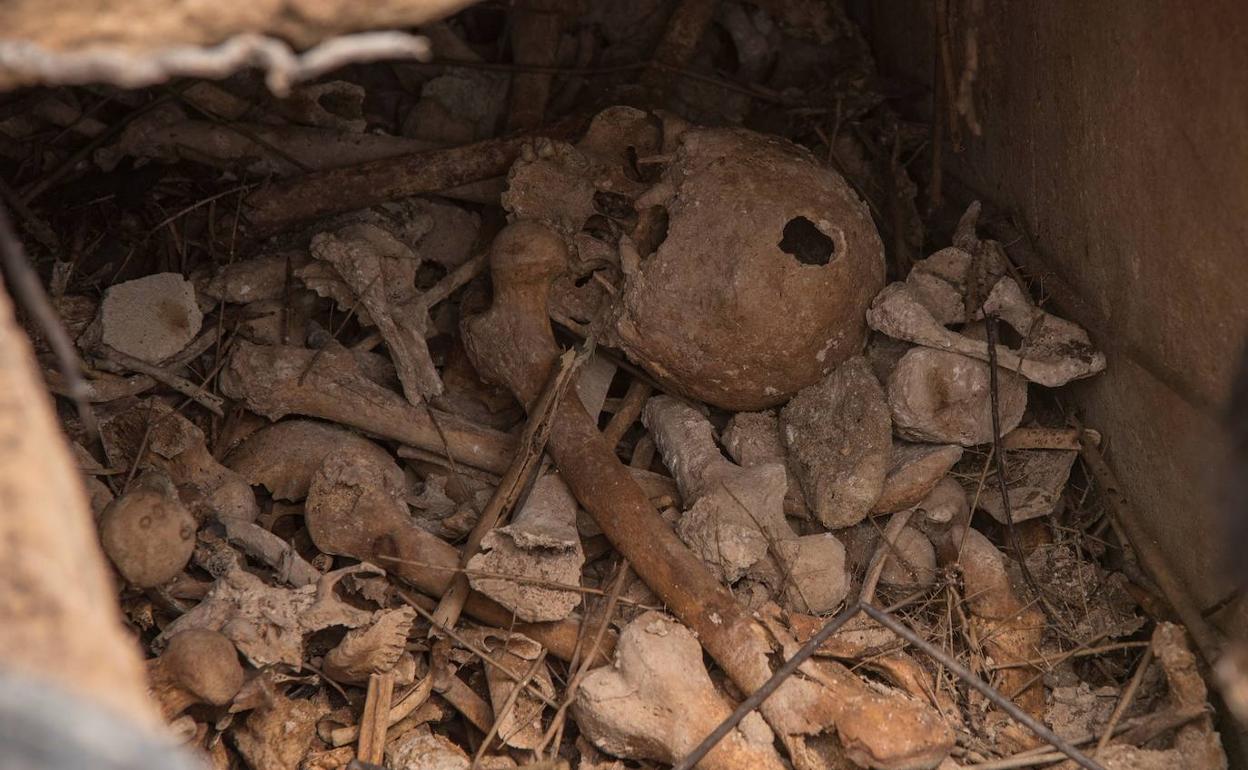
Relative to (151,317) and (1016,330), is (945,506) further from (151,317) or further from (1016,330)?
(151,317)

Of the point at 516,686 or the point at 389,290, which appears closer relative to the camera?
the point at 516,686

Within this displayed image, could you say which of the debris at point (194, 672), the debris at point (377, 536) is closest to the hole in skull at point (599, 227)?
the debris at point (377, 536)

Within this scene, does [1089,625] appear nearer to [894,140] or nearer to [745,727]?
[745,727]

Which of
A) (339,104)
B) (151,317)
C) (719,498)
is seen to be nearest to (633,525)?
(719,498)

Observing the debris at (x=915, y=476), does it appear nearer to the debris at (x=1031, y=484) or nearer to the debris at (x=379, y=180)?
the debris at (x=1031, y=484)

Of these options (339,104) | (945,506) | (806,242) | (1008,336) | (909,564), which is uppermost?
(806,242)

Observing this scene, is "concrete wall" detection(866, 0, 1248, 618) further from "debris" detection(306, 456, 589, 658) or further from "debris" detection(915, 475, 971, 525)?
"debris" detection(306, 456, 589, 658)
